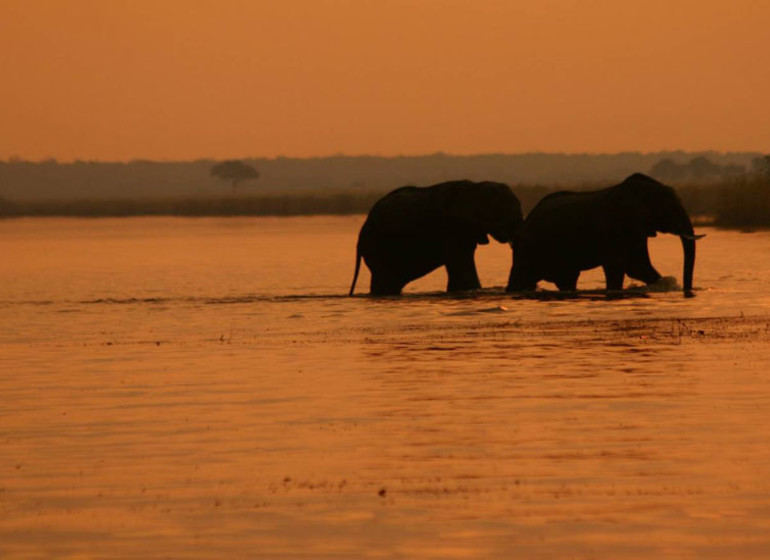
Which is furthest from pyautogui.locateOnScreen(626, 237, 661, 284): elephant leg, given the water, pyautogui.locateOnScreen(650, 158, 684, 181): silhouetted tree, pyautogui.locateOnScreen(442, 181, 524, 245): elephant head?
pyautogui.locateOnScreen(650, 158, 684, 181): silhouetted tree

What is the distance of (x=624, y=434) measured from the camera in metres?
12.7

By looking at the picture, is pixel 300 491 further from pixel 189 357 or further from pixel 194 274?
pixel 194 274

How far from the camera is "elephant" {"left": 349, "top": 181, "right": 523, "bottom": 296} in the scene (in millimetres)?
27734

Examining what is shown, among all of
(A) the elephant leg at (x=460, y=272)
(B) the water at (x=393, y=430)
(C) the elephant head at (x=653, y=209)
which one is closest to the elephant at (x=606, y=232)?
(C) the elephant head at (x=653, y=209)

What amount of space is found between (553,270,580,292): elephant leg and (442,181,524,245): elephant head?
0.98 metres

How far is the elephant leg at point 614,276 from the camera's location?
88.5 feet

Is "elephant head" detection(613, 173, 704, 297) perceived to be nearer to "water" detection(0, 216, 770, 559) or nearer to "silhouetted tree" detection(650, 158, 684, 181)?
"water" detection(0, 216, 770, 559)

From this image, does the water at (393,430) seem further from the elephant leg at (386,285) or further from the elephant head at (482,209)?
the elephant leg at (386,285)

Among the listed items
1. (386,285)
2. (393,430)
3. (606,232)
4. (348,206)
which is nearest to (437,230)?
(386,285)

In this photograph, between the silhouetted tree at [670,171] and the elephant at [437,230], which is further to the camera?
the silhouetted tree at [670,171]

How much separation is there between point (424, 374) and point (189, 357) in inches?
126

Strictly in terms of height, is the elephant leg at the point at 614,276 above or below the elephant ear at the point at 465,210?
below

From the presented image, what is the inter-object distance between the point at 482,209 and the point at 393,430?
14.7 meters

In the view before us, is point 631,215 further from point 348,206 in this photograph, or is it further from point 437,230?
point 348,206
